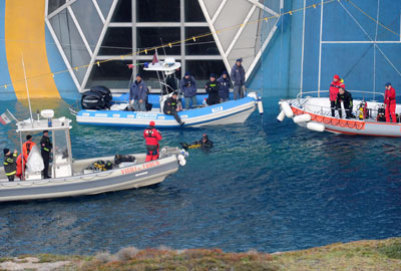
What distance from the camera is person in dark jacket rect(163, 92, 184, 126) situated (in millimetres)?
23281

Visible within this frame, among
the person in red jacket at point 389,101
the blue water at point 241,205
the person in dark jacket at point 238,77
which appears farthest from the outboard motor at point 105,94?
the person in red jacket at point 389,101

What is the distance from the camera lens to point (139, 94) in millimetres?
24203

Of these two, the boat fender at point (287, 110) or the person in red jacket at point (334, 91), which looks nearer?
the person in red jacket at point (334, 91)

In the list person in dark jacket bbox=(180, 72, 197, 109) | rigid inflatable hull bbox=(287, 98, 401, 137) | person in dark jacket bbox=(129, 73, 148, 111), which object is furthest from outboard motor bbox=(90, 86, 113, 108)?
rigid inflatable hull bbox=(287, 98, 401, 137)

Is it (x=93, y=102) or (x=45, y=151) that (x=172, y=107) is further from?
(x=45, y=151)

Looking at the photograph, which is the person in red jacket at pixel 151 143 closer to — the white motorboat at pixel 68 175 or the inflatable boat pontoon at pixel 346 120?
the white motorboat at pixel 68 175

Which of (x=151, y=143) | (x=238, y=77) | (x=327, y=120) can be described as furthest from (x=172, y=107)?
(x=151, y=143)

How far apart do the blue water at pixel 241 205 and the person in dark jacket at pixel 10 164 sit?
2.45ft

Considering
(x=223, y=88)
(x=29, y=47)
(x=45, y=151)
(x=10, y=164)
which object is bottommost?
(x=10, y=164)

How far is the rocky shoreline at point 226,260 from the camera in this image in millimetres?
10945

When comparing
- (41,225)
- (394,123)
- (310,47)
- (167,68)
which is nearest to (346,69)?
(310,47)

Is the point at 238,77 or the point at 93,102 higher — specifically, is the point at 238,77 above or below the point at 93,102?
above

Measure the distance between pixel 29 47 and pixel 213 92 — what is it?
909 centimetres

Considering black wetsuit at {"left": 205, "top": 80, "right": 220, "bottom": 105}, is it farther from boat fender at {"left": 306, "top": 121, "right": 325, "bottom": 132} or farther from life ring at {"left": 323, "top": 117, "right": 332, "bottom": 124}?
life ring at {"left": 323, "top": 117, "right": 332, "bottom": 124}
